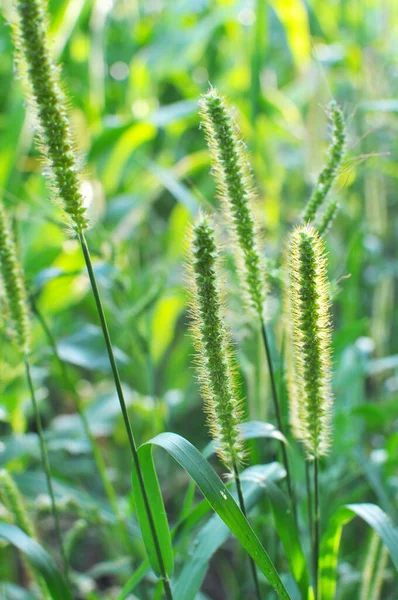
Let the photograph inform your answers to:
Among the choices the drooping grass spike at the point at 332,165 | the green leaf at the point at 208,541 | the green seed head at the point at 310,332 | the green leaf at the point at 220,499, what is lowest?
the green leaf at the point at 208,541

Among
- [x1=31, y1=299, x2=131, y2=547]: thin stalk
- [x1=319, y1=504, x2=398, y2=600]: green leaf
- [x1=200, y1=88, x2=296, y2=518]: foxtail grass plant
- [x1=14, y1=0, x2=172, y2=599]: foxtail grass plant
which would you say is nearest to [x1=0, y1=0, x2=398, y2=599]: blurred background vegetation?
[x1=31, y1=299, x2=131, y2=547]: thin stalk

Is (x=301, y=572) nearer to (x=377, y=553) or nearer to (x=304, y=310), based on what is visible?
(x=377, y=553)

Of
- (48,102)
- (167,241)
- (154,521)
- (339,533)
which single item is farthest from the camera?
(167,241)

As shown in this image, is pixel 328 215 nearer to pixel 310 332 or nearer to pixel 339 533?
pixel 310 332

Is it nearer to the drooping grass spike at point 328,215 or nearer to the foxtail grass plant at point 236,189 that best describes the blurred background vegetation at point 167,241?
the drooping grass spike at point 328,215

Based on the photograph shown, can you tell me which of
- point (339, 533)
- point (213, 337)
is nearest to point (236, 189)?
point (213, 337)

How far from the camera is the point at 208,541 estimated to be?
3.65 ft

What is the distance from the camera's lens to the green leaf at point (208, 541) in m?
1.04

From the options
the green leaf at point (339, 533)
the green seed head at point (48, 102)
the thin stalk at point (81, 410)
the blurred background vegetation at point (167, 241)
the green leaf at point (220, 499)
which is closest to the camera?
the green seed head at point (48, 102)

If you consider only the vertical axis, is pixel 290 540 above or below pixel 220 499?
below

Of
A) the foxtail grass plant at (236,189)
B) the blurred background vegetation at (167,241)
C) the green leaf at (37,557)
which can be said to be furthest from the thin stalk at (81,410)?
the foxtail grass plant at (236,189)

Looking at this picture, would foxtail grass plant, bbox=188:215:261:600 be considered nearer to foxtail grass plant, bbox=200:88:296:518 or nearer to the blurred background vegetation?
foxtail grass plant, bbox=200:88:296:518

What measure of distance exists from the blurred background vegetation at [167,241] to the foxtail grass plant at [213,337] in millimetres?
451

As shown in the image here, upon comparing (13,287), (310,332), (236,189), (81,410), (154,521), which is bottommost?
(154,521)
